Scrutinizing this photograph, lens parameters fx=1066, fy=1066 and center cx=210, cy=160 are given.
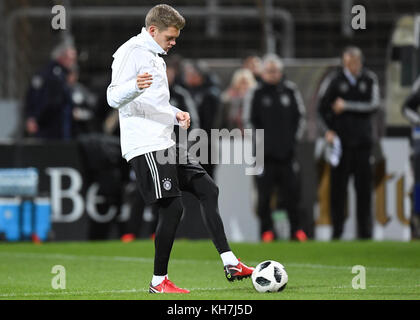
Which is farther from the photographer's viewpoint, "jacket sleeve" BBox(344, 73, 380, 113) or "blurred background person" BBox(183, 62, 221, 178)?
"blurred background person" BBox(183, 62, 221, 178)

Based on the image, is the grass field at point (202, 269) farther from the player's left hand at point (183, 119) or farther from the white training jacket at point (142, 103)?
the player's left hand at point (183, 119)

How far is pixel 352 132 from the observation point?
1283cm

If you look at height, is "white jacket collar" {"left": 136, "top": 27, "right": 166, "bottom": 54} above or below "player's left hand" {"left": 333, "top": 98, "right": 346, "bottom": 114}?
above

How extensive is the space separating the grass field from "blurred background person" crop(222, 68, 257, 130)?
1.78 meters

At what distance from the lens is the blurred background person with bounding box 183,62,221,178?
13438 mm

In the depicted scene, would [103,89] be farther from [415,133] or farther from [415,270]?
[415,270]

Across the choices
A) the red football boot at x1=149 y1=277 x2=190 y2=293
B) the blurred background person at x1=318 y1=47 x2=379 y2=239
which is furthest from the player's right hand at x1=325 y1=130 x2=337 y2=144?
the red football boot at x1=149 y1=277 x2=190 y2=293

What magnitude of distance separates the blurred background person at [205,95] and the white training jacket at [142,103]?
6.13 metres

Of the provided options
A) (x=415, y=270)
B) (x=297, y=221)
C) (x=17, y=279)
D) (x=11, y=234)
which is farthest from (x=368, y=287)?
(x=11, y=234)

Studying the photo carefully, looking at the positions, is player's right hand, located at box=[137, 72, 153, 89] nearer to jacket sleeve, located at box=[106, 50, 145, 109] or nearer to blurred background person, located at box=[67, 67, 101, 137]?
jacket sleeve, located at box=[106, 50, 145, 109]

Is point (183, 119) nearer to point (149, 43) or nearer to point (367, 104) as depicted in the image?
point (149, 43)

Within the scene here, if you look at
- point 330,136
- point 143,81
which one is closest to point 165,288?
point 143,81

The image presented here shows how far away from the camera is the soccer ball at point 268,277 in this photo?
684 cm
